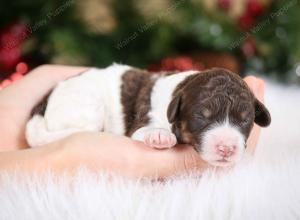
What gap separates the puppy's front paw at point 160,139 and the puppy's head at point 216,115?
97mm

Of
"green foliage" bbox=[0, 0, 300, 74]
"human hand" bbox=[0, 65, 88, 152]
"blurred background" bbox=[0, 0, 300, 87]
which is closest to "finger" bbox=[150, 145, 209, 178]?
"human hand" bbox=[0, 65, 88, 152]

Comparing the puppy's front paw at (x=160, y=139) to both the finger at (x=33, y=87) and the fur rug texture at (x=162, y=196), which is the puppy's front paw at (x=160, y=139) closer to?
the fur rug texture at (x=162, y=196)

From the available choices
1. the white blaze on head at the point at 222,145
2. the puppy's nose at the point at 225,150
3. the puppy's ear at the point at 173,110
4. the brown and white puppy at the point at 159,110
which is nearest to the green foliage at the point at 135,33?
the brown and white puppy at the point at 159,110

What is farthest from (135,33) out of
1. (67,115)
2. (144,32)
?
(67,115)

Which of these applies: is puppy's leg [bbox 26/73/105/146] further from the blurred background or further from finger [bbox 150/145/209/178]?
the blurred background

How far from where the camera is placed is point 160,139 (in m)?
3.19

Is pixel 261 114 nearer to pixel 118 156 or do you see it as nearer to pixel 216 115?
pixel 216 115

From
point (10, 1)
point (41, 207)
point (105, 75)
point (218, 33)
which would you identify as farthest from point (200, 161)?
point (10, 1)

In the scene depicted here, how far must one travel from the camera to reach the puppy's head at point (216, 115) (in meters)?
3.02

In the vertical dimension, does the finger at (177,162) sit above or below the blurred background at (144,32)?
below

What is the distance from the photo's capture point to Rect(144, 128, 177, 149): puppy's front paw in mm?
3184

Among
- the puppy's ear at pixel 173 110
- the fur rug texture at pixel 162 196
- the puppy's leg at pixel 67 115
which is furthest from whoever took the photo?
the puppy's leg at pixel 67 115

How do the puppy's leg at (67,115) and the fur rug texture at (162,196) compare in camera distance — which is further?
the puppy's leg at (67,115)

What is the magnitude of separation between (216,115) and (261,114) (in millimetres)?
359
